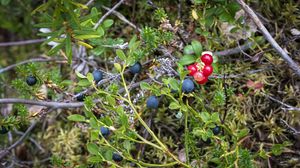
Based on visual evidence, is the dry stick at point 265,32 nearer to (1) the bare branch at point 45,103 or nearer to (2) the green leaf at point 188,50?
(2) the green leaf at point 188,50

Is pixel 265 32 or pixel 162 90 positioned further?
pixel 265 32

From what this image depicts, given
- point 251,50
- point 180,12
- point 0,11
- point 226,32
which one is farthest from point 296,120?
point 0,11

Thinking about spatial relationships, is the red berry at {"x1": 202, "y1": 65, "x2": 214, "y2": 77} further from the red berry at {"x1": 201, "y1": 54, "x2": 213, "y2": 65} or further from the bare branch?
the bare branch

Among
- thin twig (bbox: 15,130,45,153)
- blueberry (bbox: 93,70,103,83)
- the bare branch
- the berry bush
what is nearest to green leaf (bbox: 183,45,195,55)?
the berry bush

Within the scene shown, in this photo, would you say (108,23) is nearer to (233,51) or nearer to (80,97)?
(80,97)

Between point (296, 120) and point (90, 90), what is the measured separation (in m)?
0.88

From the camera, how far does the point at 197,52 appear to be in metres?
1.76

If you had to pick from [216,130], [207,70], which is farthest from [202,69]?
[216,130]

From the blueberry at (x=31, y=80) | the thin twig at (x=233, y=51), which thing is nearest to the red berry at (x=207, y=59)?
the thin twig at (x=233, y=51)

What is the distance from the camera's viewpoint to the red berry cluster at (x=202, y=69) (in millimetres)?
1691

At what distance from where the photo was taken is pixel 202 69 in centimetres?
170

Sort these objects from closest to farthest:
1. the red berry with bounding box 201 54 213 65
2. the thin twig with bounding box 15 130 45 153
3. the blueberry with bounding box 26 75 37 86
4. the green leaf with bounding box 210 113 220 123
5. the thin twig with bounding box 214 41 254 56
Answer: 1. the green leaf with bounding box 210 113 220 123
2. the red berry with bounding box 201 54 213 65
3. the blueberry with bounding box 26 75 37 86
4. the thin twig with bounding box 214 41 254 56
5. the thin twig with bounding box 15 130 45 153

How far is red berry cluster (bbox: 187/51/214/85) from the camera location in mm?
1691

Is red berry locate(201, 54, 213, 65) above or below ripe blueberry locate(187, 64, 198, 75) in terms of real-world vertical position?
above
